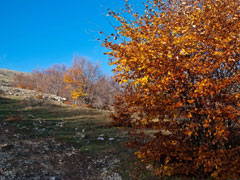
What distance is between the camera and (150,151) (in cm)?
→ 522

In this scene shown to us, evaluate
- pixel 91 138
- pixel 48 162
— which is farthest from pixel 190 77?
pixel 91 138

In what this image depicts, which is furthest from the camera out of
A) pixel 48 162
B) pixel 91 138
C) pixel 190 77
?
pixel 91 138

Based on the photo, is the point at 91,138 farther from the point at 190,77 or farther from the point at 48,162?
the point at 190,77

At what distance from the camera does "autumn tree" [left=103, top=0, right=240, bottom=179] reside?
444cm

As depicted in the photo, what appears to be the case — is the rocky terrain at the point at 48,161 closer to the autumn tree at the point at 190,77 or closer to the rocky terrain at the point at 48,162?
the rocky terrain at the point at 48,162

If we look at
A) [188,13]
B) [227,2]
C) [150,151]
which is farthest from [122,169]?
[227,2]

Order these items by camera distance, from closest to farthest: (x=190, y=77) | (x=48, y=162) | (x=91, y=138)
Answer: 1. (x=190, y=77)
2. (x=48, y=162)
3. (x=91, y=138)

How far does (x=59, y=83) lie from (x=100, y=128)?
42.1 metres

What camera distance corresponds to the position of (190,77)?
4668mm

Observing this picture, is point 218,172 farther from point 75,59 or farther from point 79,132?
point 75,59

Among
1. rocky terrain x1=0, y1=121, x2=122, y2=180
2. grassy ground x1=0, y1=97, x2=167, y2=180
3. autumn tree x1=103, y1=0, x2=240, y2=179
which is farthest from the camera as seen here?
grassy ground x1=0, y1=97, x2=167, y2=180

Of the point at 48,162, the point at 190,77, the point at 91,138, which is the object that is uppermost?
the point at 190,77

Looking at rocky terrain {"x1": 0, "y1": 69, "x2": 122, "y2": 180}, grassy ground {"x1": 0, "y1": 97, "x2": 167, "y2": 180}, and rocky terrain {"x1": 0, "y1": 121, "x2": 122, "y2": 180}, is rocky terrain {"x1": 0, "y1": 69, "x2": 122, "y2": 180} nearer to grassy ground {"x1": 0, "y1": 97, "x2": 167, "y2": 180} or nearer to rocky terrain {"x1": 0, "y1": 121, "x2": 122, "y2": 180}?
rocky terrain {"x1": 0, "y1": 121, "x2": 122, "y2": 180}

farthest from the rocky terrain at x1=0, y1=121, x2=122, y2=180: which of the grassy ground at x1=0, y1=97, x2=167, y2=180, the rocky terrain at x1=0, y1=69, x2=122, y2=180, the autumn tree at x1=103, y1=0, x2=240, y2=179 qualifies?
the autumn tree at x1=103, y1=0, x2=240, y2=179
